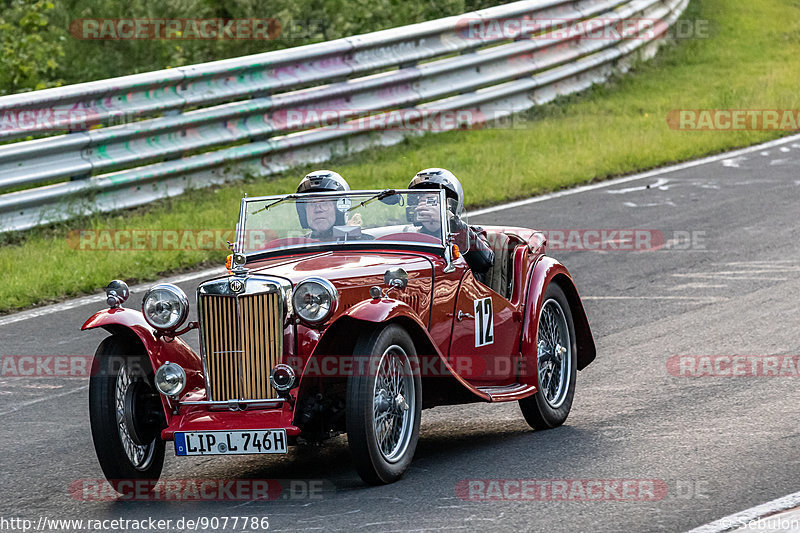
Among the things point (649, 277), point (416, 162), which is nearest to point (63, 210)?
point (416, 162)

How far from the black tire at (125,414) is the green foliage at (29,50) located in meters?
8.64

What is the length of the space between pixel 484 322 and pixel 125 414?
2105 millimetres

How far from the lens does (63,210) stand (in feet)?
39.3

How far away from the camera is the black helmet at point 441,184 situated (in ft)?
25.7

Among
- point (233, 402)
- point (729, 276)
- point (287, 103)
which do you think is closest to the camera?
point (233, 402)

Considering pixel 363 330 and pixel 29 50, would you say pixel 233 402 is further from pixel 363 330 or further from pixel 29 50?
pixel 29 50

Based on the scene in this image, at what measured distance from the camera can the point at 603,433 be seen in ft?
23.9

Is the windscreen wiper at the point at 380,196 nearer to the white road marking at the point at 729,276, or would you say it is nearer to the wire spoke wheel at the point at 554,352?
the wire spoke wheel at the point at 554,352

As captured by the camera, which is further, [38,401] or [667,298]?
[667,298]

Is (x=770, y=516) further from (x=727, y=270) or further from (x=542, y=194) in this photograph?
(x=542, y=194)

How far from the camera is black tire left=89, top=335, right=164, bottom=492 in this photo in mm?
6219

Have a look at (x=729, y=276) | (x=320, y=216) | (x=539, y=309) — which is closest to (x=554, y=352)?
(x=539, y=309)

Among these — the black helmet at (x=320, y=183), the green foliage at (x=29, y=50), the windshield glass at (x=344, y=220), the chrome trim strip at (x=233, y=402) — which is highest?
the green foliage at (x=29, y=50)

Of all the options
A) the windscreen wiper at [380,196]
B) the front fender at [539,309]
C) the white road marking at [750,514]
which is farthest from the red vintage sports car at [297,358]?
the white road marking at [750,514]
